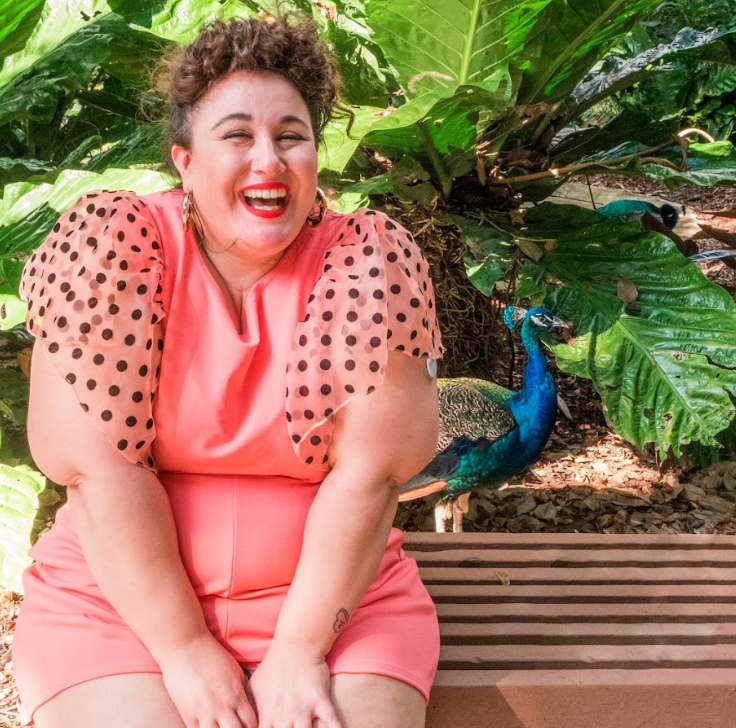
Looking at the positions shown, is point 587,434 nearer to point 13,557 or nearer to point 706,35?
point 706,35

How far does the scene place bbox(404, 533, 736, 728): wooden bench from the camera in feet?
6.29

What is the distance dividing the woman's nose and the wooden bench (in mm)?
994

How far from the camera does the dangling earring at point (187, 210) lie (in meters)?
1.72

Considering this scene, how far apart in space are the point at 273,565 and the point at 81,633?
1.09ft

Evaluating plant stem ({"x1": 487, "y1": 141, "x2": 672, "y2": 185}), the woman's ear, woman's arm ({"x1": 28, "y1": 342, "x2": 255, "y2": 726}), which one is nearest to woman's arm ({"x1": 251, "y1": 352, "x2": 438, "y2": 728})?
woman's arm ({"x1": 28, "y1": 342, "x2": 255, "y2": 726})

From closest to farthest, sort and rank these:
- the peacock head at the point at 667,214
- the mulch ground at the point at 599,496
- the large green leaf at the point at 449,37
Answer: the large green leaf at the point at 449,37 → the mulch ground at the point at 599,496 → the peacock head at the point at 667,214

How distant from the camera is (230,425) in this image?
5.46ft

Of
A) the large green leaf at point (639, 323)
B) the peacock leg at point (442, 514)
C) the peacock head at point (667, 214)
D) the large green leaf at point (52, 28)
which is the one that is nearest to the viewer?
the large green leaf at point (639, 323)

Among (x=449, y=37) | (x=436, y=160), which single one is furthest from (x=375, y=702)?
(x=436, y=160)

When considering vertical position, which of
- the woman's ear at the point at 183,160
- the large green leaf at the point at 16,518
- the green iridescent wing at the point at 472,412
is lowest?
the large green leaf at the point at 16,518

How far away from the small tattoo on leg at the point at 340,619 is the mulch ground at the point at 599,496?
6.55 ft

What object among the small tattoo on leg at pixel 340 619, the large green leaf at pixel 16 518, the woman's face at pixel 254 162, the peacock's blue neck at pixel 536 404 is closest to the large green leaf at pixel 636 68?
the peacock's blue neck at pixel 536 404

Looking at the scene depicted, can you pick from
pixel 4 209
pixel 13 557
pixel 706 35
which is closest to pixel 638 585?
pixel 13 557

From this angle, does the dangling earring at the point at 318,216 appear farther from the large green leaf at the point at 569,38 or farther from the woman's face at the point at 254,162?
the large green leaf at the point at 569,38
